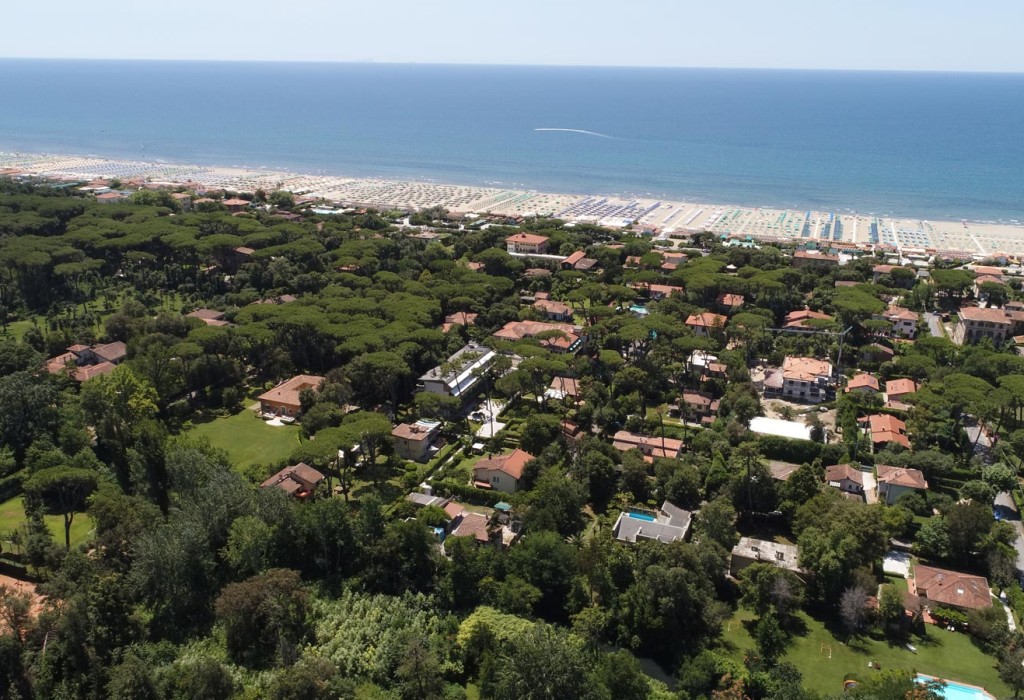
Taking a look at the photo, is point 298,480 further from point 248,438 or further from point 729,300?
point 729,300

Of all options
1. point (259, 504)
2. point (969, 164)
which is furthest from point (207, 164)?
point (969, 164)

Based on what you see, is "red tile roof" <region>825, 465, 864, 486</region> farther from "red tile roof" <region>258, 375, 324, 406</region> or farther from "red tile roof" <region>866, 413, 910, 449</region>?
"red tile roof" <region>258, 375, 324, 406</region>

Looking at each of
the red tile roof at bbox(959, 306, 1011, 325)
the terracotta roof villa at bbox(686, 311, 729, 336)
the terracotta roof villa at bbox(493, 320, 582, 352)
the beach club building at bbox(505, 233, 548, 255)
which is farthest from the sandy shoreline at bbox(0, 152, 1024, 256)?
the terracotta roof villa at bbox(493, 320, 582, 352)

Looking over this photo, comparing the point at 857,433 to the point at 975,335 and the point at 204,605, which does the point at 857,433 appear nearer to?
the point at 975,335

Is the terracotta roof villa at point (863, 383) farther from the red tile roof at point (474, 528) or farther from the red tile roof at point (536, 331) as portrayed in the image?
the red tile roof at point (474, 528)

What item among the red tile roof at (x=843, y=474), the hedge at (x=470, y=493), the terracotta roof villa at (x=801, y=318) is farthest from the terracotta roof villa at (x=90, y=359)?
the terracotta roof villa at (x=801, y=318)
